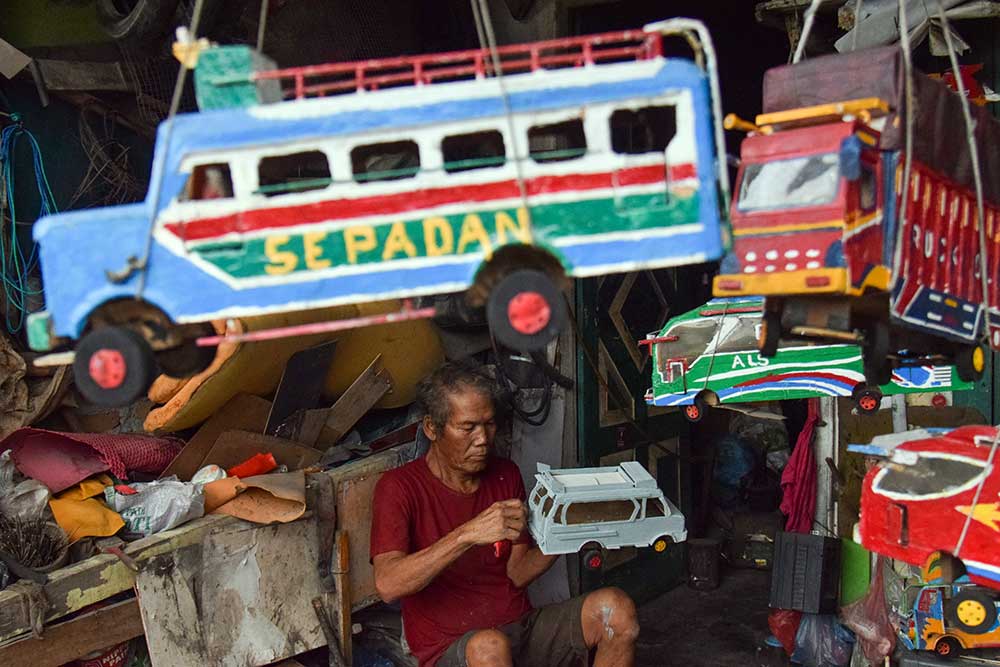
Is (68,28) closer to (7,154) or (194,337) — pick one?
(7,154)

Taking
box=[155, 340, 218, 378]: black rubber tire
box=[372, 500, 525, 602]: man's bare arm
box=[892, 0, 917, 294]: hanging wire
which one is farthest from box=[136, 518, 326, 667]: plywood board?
box=[892, 0, 917, 294]: hanging wire

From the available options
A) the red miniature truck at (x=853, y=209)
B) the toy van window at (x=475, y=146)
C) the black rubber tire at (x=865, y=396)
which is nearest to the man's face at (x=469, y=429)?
the black rubber tire at (x=865, y=396)

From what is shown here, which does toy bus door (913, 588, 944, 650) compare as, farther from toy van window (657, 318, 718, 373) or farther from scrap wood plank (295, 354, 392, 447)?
scrap wood plank (295, 354, 392, 447)

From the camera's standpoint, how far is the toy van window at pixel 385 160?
1.86 m

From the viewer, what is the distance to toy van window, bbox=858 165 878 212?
2016mm

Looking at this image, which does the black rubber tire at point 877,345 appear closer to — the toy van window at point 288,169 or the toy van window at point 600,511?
the toy van window at point 288,169

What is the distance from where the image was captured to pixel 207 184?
1.88 m

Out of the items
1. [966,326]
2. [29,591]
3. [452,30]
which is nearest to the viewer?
[966,326]

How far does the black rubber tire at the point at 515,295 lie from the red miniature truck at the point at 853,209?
0.40 meters

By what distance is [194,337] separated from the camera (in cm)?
197

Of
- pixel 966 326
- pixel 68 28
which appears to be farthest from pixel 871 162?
pixel 68 28

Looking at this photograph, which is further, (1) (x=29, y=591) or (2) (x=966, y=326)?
(1) (x=29, y=591)

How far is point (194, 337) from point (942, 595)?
3264mm

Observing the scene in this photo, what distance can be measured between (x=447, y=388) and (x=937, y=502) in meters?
2.14
